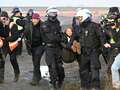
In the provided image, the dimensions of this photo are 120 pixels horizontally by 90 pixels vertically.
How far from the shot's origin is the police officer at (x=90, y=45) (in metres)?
12.5

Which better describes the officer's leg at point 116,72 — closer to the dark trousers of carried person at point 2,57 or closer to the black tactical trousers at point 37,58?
the black tactical trousers at point 37,58

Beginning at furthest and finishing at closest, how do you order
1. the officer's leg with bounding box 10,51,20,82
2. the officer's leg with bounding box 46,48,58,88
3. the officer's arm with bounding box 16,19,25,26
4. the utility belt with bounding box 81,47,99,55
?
the officer's arm with bounding box 16,19,25,26, the officer's leg with bounding box 10,51,20,82, the officer's leg with bounding box 46,48,58,88, the utility belt with bounding box 81,47,99,55

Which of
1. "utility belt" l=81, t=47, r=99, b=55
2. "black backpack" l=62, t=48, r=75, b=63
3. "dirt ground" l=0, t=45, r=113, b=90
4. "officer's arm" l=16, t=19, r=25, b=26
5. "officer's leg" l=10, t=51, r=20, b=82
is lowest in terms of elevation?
"dirt ground" l=0, t=45, r=113, b=90

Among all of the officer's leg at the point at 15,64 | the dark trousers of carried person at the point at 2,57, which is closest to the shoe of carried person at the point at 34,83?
the officer's leg at the point at 15,64

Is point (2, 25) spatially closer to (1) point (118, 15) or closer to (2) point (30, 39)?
(2) point (30, 39)

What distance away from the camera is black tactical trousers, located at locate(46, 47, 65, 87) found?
1286cm

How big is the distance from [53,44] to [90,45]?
0.93 metres

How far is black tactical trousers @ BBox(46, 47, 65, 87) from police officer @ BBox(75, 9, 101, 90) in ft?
2.00

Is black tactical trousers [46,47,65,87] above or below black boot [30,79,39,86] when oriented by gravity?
above

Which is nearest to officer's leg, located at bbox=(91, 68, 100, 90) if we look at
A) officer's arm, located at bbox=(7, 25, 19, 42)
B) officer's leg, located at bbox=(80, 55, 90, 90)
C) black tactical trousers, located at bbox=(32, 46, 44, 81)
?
officer's leg, located at bbox=(80, 55, 90, 90)

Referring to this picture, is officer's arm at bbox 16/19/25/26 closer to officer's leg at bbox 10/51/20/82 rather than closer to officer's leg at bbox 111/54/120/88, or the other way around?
officer's leg at bbox 10/51/20/82
